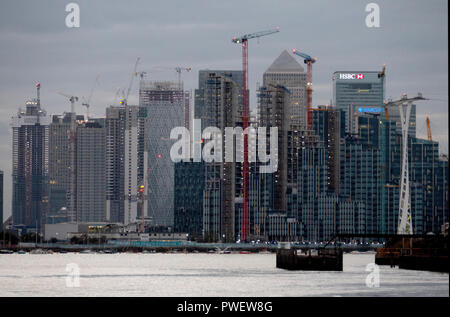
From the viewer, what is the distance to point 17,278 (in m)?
145

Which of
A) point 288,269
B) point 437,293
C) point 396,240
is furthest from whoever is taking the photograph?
point 396,240

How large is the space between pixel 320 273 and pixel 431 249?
57.5 ft

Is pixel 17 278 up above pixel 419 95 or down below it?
below

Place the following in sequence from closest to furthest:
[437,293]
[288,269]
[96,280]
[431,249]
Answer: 1. [437,293]
2. [96,280]
3. [431,249]
4. [288,269]

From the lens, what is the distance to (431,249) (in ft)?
507

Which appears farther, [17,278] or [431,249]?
[431,249]
